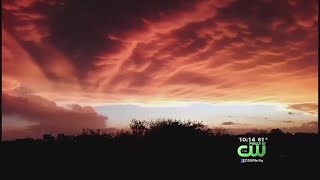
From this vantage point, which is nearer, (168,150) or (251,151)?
(251,151)

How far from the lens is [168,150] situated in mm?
24672

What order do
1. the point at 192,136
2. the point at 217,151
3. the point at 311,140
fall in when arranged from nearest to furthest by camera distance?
the point at 217,151 < the point at 192,136 < the point at 311,140

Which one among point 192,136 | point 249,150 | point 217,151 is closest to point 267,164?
point 249,150

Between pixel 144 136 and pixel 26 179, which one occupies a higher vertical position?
pixel 144 136

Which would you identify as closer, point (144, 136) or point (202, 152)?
point (202, 152)

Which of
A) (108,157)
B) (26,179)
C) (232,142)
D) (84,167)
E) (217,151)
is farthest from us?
(232,142)

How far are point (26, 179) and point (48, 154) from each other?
4850mm

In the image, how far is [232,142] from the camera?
89.6 feet

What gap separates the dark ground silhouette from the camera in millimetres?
22938

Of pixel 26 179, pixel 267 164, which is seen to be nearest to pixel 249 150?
pixel 267 164

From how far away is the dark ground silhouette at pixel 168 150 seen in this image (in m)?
22.9

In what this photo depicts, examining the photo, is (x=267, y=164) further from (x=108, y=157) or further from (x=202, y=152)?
(x=108, y=157)

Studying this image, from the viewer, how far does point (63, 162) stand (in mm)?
22406

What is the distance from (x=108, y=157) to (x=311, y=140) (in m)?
17.5
